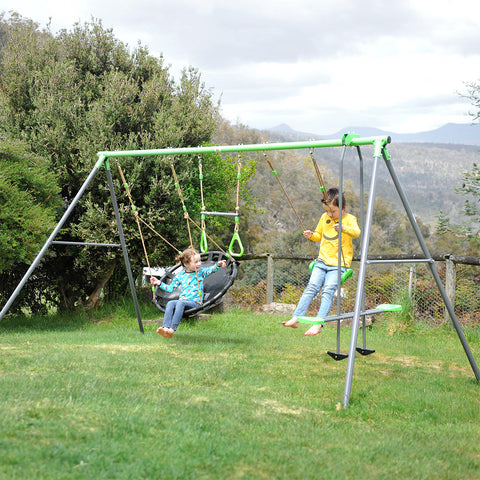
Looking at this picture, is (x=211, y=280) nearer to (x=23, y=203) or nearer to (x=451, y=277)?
(x=23, y=203)

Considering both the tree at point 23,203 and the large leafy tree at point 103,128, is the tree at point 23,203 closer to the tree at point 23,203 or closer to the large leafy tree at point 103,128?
the tree at point 23,203

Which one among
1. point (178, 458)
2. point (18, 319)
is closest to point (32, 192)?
point (18, 319)

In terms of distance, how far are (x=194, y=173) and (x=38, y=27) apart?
637 inches

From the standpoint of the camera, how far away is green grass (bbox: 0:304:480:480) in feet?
10.1

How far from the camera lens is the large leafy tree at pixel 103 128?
9.83 m

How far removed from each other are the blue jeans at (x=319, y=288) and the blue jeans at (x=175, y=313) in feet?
4.99

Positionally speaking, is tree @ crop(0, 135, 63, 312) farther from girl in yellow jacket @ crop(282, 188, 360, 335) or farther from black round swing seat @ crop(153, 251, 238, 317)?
girl in yellow jacket @ crop(282, 188, 360, 335)

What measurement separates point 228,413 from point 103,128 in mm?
7130

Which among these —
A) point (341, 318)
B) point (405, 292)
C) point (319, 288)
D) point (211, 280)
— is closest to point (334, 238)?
point (319, 288)

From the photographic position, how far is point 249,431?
359 cm

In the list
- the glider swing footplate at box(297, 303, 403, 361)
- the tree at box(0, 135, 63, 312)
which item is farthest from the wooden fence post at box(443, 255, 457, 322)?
the tree at box(0, 135, 63, 312)

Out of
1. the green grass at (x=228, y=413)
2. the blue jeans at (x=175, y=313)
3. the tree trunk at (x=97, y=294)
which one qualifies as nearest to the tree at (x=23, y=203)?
the tree trunk at (x=97, y=294)

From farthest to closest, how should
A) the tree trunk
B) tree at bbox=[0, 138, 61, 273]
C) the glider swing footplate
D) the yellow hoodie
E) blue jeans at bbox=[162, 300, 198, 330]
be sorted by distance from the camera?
1. the tree trunk
2. tree at bbox=[0, 138, 61, 273]
3. blue jeans at bbox=[162, 300, 198, 330]
4. the yellow hoodie
5. the glider swing footplate

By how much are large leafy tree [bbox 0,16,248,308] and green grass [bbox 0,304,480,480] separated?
3.49 metres
